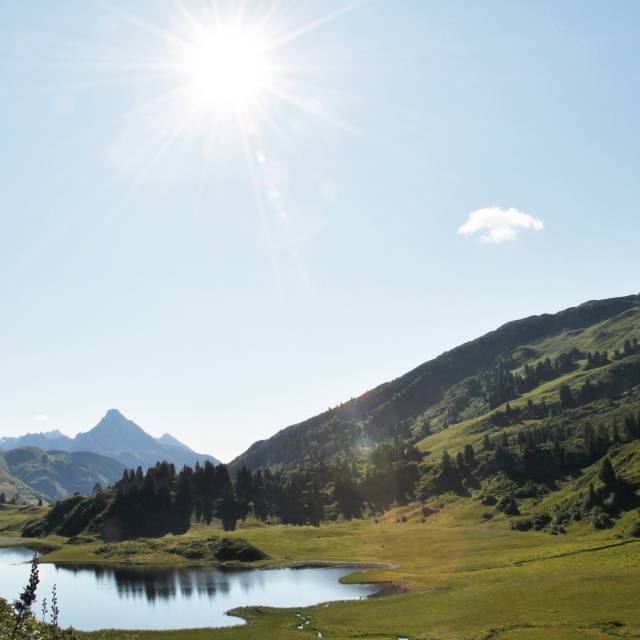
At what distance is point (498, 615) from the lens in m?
73.0

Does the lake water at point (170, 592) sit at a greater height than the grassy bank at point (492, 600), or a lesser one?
greater

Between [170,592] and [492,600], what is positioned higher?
[170,592]

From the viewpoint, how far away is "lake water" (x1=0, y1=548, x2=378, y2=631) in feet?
297

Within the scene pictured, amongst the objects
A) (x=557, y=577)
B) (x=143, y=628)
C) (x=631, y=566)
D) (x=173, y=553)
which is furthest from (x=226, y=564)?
(x=631, y=566)

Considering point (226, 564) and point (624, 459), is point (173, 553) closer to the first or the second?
point (226, 564)

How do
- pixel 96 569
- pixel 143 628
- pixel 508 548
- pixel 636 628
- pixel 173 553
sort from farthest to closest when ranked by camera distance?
pixel 173 553 → pixel 96 569 → pixel 508 548 → pixel 143 628 → pixel 636 628

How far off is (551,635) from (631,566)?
33508 millimetres

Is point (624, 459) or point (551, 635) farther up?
point (624, 459)

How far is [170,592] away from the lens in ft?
367

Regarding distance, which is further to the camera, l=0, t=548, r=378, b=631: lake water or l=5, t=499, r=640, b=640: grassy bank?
l=0, t=548, r=378, b=631: lake water

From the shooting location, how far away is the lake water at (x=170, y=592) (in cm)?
9044

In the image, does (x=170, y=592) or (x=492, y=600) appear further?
(x=170, y=592)

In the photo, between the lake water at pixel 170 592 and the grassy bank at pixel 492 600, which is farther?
the lake water at pixel 170 592

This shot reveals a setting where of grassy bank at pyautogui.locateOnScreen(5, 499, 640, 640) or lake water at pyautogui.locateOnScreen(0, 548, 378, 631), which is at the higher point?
lake water at pyautogui.locateOnScreen(0, 548, 378, 631)
